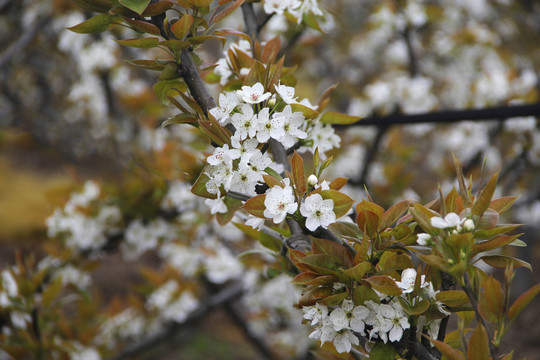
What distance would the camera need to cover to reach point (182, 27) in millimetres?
788

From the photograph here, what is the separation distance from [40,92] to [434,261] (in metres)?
5.77

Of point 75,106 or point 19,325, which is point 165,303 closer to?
point 19,325

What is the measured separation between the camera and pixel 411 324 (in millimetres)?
705

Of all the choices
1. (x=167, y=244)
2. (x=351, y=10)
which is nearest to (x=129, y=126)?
(x=167, y=244)

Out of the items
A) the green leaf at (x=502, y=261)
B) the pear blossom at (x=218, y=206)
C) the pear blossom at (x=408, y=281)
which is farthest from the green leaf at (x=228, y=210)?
the green leaf at (x=502, y=261)

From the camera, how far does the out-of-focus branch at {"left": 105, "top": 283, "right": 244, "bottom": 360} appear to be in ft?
8.42

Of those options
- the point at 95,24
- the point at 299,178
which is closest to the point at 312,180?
the point at 299,178

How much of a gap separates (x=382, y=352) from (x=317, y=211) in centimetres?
25

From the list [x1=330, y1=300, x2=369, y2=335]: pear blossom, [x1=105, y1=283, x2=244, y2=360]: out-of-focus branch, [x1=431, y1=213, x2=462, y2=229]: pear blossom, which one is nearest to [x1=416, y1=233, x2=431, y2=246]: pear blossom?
[x1=431, y1=213, x2=462, y2=229]: pear blossom

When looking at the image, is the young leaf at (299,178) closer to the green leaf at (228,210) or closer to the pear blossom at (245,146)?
the pear blossom at (245,146)

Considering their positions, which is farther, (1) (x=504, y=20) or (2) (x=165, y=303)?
(1) (x=504, y=20)

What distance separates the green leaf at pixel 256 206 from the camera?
711 mm

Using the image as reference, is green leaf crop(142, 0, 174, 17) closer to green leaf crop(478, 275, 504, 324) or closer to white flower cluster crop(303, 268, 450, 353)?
white flower cluster crop(303, 268, 450, 353)

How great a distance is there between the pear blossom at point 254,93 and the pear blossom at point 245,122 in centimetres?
1
